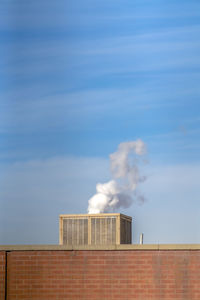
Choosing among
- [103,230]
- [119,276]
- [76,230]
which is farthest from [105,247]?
[76,230]

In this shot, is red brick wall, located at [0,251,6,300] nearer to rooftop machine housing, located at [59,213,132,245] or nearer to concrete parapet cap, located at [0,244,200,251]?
concrete parapet cap, located at [0,244,200,251]

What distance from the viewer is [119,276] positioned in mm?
17938

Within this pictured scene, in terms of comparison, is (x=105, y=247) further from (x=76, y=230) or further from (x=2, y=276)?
(x=76, y=230)

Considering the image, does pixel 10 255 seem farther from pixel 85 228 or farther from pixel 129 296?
pixel 85 228

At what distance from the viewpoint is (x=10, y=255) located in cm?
1833

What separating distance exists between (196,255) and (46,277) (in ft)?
14.8

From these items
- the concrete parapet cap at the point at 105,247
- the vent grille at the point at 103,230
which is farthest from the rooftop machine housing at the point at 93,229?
the concrete parapet cap at the point at 105,247

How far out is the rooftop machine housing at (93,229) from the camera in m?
44.8

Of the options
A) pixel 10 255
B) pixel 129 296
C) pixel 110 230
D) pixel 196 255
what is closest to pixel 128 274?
pixel 129 296

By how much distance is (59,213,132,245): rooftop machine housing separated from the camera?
44844 mm

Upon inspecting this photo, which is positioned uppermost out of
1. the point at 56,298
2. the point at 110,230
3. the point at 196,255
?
the point at 110,230

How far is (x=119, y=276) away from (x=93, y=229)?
28.0 m

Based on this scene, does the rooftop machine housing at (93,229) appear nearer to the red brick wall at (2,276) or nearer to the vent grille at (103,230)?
the vent grille at (103,230)

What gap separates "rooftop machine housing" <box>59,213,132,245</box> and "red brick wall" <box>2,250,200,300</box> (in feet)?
87.6
